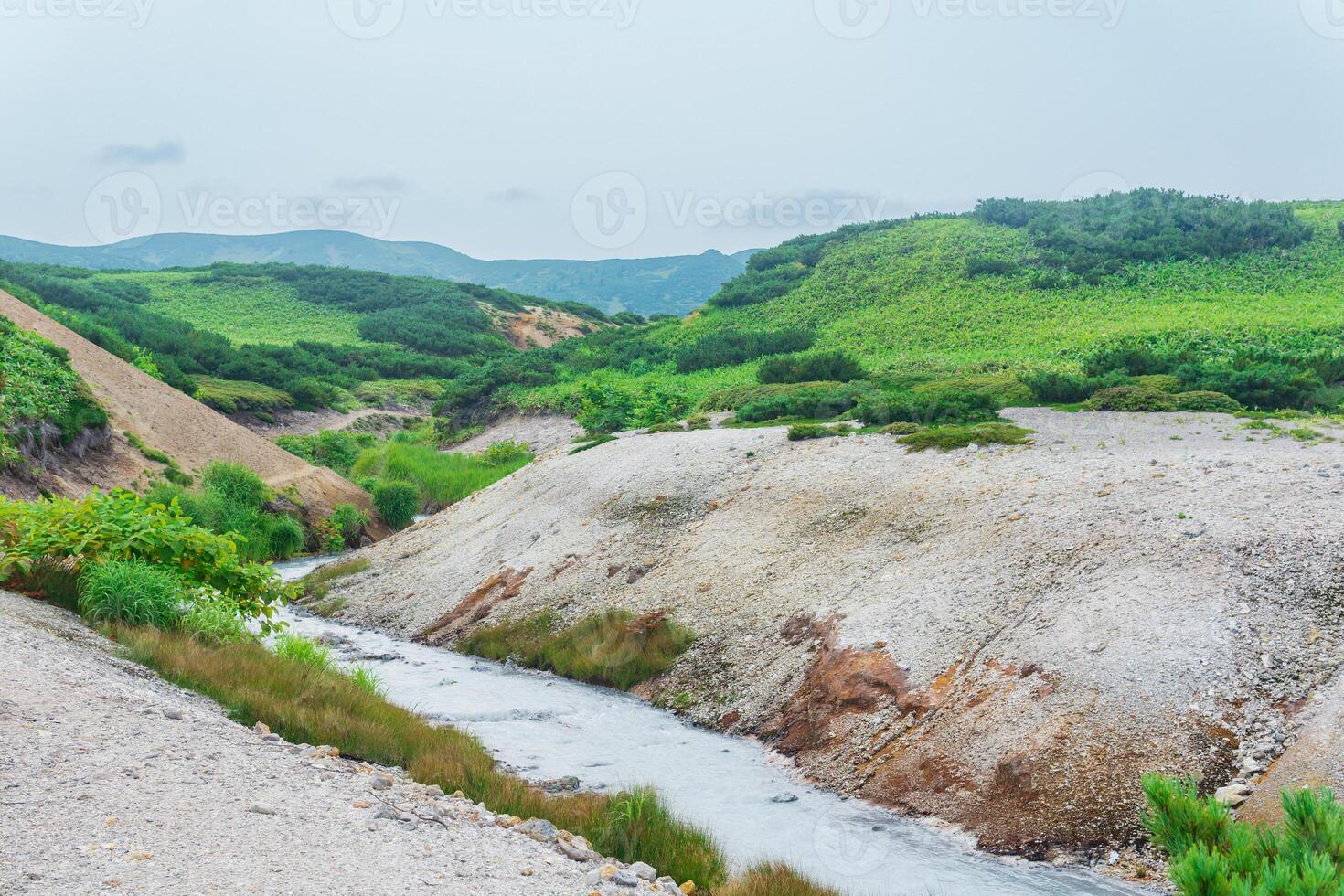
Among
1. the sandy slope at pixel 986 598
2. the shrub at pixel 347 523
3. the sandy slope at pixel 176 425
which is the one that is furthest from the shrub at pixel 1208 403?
the sandy slope at pixel 176 425

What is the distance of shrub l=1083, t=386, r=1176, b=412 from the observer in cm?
2023

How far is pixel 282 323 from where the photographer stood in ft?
Answer: 304

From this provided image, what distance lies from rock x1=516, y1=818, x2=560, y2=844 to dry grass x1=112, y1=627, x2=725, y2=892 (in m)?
0.47

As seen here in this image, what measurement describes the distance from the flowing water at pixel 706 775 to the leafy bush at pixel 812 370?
21.0m

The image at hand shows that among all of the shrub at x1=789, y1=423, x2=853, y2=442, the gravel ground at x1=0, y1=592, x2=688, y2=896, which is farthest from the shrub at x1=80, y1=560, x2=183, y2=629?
the shrub at x1=789, y1=423, x2=853, y2=442

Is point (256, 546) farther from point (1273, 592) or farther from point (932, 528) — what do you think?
point (1273, 592)

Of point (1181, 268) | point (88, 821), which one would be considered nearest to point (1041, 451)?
point (88, 821)

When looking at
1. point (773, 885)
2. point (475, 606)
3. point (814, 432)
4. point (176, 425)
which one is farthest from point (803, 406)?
point (176, 425)

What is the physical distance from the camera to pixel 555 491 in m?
21.7

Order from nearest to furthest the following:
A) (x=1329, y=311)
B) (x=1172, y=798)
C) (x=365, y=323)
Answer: (x=1172, y=798) < (x=1329, y=311) < (x=365, y=323)

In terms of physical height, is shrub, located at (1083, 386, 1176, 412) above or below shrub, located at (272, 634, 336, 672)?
above

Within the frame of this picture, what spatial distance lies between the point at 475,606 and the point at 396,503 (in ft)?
45.4

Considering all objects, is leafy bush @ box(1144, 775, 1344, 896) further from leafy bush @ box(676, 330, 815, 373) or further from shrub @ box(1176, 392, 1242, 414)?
leafy bush @ box(676, 330, 815, 373)

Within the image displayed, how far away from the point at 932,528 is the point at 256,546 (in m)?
18.9
